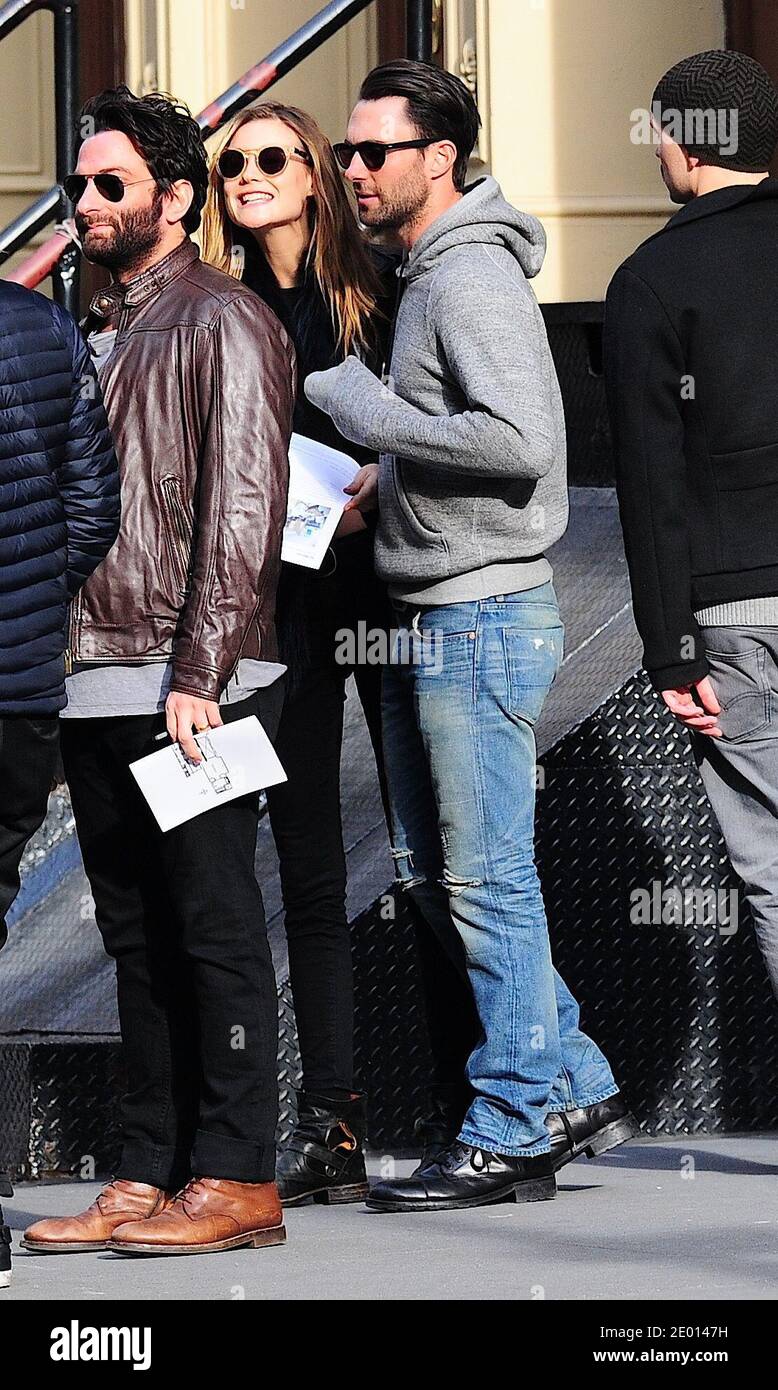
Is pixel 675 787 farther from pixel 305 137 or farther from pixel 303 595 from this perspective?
pixel 305 137

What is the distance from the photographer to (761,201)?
3924mm

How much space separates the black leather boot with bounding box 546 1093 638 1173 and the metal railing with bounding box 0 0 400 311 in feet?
7.14

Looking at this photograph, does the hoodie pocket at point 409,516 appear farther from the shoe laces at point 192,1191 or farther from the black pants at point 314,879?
the shoe laces at point 192,1191

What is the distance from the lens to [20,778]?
3430 mm

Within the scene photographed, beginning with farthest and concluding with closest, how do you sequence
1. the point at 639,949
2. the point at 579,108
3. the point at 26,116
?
the point at 26,116, the point at 579,108, the point at 639,949

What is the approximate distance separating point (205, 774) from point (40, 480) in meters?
0.52

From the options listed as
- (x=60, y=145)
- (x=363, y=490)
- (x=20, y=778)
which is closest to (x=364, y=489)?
(x=363, y=490)

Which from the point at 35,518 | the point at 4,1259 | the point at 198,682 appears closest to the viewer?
the point at 4,1259

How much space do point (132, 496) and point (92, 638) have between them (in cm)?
22

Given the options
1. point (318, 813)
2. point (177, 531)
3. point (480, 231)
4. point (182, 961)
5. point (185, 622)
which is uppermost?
point (480, 231)

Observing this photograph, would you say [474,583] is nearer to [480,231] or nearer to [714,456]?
[714,456]

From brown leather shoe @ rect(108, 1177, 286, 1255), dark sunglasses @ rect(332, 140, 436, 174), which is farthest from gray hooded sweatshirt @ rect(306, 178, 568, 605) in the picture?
brown leather shoe @ rect(108, 1177, 286, 1255)

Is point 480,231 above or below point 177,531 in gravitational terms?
above
